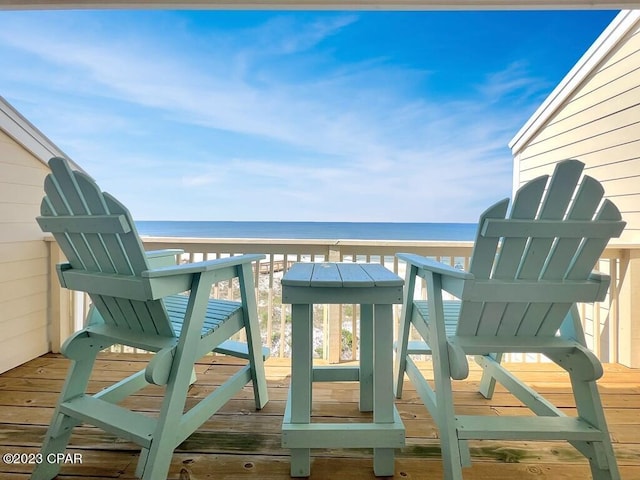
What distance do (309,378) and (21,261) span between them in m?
2.32

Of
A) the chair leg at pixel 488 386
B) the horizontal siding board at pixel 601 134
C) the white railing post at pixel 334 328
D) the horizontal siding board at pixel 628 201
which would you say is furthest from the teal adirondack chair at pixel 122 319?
the horizontal siding board at pixel 601 134

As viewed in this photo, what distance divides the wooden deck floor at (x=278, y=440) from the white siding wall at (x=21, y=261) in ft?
0.82

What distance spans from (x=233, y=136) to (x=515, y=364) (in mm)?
15101

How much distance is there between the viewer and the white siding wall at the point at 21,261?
211 centimetres

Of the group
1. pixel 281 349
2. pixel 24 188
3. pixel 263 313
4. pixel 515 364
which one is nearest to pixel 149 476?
pixel 281 349

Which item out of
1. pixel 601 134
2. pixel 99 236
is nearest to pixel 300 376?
pixel 99 236

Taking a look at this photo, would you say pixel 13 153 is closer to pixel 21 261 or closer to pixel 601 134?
pixel 21 261

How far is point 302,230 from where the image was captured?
2273 cm

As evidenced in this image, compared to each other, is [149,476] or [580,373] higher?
[580,373]

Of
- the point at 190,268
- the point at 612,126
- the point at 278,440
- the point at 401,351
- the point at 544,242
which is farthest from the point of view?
the point at 612,126

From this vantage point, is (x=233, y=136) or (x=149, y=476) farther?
(x=233, y=136)

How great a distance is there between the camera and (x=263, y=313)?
5.19 m

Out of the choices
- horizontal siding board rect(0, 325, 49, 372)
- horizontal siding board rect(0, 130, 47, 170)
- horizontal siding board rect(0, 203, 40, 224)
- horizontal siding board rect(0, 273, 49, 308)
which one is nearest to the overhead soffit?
horizontal siding board rect(0, 130, 47, 170)

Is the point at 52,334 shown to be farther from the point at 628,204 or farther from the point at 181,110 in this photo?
the point at 181,110
